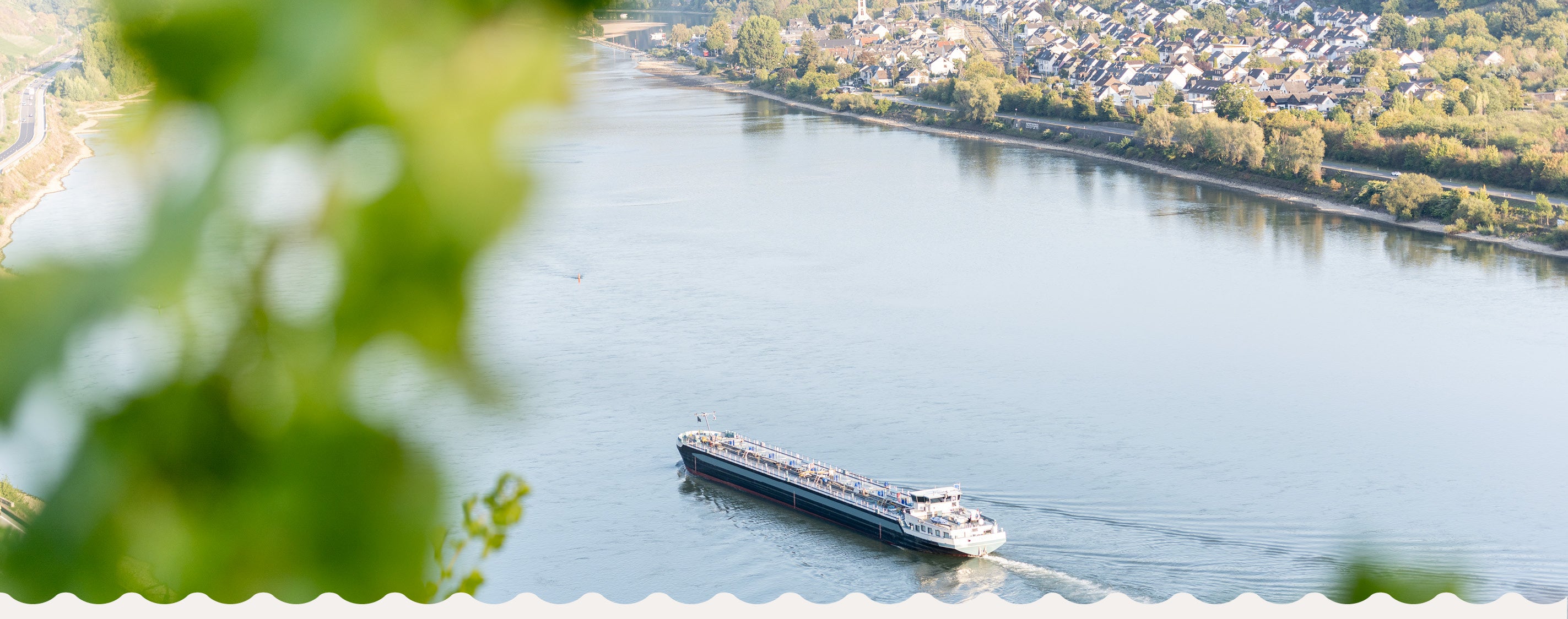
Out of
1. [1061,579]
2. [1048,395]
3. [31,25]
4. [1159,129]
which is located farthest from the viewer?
[1159,129]

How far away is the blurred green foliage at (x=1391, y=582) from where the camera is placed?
522 millimetres

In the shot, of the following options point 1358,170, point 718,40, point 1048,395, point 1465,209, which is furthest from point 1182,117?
point 718,40

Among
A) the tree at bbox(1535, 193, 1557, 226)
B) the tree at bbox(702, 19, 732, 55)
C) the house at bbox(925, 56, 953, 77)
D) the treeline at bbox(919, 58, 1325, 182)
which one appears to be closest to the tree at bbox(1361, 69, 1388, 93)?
the treeline at bbox(919, 58, 1325, 182)

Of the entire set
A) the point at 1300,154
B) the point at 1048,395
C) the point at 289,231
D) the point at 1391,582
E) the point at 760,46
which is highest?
the point at 289,231

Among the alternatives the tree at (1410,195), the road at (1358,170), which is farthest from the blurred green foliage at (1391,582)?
the road at (1358,170)

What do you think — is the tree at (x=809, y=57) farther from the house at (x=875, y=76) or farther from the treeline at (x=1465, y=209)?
the treeline at (x=1465, y=209)

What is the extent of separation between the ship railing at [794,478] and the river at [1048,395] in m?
0.20

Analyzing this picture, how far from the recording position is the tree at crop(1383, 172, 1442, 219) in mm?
10117

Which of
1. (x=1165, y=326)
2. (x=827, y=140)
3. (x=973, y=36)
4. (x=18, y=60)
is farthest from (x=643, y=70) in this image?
(x=18, y=60)

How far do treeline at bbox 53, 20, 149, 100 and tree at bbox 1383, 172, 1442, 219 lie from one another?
10882mm

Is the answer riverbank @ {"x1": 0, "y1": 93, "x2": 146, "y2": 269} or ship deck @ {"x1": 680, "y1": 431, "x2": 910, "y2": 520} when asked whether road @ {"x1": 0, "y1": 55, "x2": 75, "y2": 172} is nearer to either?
riverbank @ {"x1": 0, "y1": 93, "x2": 146, "y2": 269}

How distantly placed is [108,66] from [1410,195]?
1099 cm

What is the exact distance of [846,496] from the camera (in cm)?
518

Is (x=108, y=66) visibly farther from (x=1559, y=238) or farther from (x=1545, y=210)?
(x=1545, y=210)
